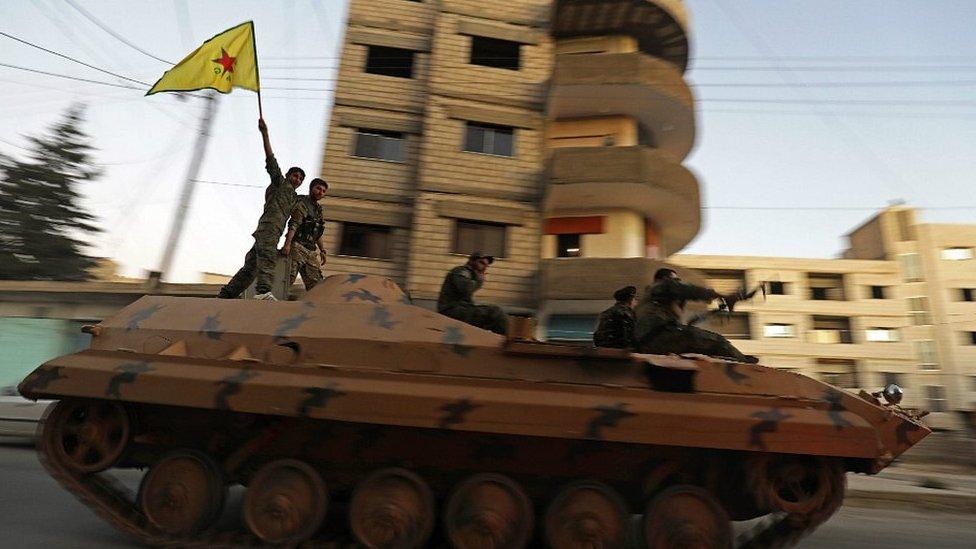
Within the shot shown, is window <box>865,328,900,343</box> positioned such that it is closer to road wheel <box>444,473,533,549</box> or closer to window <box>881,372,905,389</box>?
window <box>881,372,905,389</box>

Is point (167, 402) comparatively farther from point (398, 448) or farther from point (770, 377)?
point (770, 377)

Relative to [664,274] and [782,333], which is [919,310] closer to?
[782,333]

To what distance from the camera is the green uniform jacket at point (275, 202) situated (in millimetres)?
4953

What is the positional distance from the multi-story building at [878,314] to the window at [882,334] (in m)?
0.05

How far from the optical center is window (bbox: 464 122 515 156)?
44.1 feet

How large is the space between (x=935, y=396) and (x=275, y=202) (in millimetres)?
30999

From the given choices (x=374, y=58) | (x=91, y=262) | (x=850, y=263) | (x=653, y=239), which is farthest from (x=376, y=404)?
(x=850, y=263)

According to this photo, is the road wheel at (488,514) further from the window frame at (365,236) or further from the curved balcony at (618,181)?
the window frame at (365,236)

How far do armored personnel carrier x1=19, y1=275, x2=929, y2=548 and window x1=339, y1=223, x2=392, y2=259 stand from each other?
30.1 feet

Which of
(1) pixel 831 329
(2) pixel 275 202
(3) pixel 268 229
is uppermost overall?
(1) pixel 831 329

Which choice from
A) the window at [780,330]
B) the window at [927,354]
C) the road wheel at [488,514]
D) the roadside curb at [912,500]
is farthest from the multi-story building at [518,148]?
the window at [927,354]

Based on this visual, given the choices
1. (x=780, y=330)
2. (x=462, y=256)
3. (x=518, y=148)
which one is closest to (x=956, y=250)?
(x=780, y=330)

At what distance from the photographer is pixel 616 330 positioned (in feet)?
13.4

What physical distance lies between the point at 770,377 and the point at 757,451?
52 centimetres
